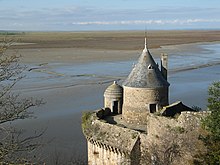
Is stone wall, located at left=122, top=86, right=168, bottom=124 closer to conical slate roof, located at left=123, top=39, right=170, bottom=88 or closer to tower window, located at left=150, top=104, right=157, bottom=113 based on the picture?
tower window, located at left=150, top=104, right=157, bottom=113

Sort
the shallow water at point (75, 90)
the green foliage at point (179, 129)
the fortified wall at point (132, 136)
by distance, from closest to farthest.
Result: the fortified wall at point (132, 136) → the green foliage at point (179, 129) → the shallow water at point (75, 90)

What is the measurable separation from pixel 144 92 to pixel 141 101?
46cm

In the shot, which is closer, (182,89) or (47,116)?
(47,116)

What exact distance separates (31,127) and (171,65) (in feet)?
102

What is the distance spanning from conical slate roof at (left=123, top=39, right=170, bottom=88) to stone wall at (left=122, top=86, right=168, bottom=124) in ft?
0.76

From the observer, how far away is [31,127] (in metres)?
23.5

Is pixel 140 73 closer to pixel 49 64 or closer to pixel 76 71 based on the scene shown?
pixel 76 71

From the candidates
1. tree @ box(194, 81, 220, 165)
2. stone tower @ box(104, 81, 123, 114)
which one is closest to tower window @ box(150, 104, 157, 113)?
stone tower @ box(104, 81, 123, 114)

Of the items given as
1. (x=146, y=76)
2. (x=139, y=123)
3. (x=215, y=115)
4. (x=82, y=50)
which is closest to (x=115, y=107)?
(x=139, y=123)

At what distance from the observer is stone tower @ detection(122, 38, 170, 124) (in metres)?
16.8

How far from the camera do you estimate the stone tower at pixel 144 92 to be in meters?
16.8

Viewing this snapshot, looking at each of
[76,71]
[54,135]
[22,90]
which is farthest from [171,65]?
[54,135]

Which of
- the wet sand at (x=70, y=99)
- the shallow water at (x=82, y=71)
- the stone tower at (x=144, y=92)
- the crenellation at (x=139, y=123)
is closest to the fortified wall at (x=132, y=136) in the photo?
the crenellation at (x=139, y=123)

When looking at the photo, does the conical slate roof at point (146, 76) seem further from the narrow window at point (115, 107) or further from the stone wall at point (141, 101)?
the narrow window at point (115, 107)
